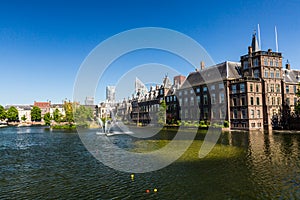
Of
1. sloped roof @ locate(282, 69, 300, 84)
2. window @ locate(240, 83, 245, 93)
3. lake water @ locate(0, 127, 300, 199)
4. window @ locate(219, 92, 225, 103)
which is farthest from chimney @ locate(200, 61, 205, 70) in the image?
lake water @ locate(0, 127, 300, 199)

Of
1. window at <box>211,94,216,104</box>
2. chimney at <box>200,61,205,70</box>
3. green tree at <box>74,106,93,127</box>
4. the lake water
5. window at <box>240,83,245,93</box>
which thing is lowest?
the lake water

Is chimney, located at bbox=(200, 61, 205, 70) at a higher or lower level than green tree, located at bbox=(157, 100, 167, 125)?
higher

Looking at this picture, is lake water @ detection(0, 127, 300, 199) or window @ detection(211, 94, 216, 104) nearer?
lake water @ detection(0, 127, 300, 199)

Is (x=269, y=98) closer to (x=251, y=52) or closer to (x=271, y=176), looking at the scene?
(x=251, y=52)

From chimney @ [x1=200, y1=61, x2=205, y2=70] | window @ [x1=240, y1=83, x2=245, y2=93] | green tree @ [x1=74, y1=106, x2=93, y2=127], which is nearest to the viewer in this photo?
window @ [x1=240, y1=83, x2=245, y2=93]

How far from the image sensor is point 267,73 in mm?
67062

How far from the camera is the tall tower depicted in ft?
217

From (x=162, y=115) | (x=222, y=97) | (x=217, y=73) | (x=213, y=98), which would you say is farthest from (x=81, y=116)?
(x=222, y=97)

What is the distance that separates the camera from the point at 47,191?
16.0 meters

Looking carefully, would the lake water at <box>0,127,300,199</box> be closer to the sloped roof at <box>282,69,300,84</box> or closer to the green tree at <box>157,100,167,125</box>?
the sloped roof at <box>282,69,300,84</box>

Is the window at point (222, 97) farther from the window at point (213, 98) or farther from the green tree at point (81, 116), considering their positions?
the green tree at point (81, 116)

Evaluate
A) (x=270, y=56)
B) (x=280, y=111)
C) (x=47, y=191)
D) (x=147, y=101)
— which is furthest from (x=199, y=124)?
(x=47, y=191)

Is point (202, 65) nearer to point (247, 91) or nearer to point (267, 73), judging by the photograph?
point (267, 73)

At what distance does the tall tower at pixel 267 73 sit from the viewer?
6609cm
